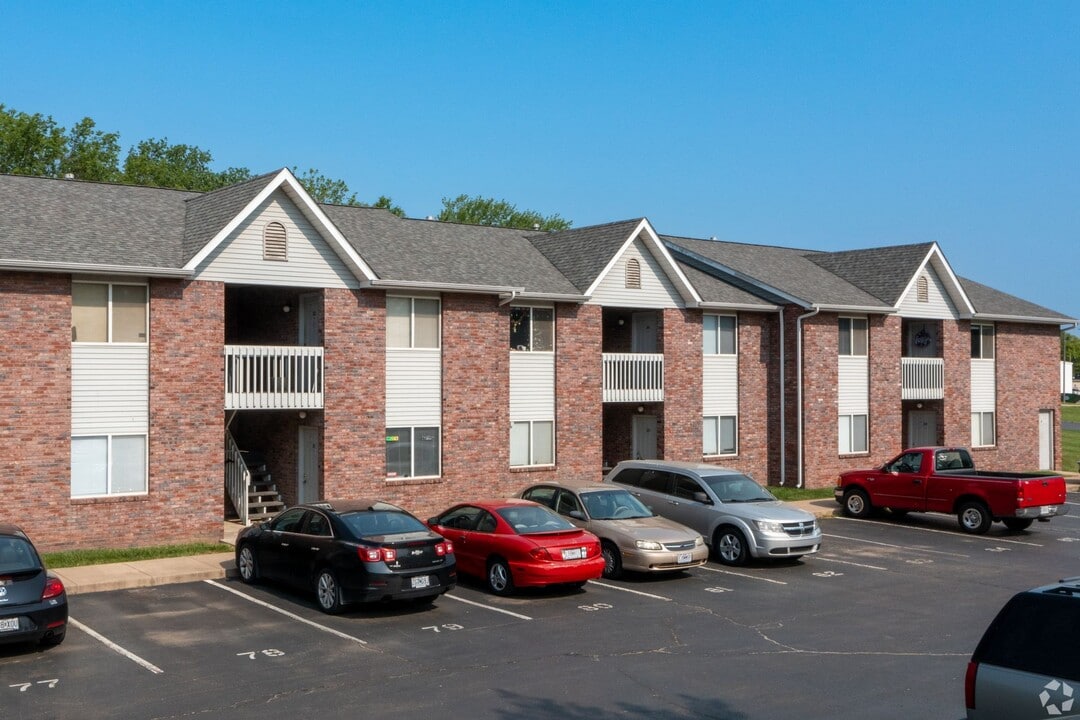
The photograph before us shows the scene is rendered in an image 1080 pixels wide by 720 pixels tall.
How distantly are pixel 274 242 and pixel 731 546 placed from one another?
10808 millimetres

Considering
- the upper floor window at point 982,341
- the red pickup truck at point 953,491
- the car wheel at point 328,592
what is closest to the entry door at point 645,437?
the red pickup truck at point 953,491

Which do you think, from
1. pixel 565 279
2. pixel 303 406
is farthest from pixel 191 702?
pixel 565 279

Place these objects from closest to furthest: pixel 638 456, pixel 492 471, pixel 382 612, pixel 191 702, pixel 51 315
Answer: pixel 191 702 → pixel 382 612 → pixel 51 315 → pixel 492 471 → pixel 638 456

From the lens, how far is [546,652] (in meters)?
12.8

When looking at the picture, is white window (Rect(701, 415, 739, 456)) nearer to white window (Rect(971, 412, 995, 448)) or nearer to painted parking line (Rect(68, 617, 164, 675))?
white window (Rect(971, 412, 995, 448))

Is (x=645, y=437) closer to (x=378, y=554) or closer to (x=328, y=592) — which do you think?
(x=328, y=592)

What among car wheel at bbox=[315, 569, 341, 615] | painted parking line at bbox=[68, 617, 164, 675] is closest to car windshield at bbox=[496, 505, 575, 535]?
car wheel at bbox=[315, 569, 341, 615]

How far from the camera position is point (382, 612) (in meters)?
15.1

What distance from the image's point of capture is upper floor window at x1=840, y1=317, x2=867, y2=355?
32438 millimetres

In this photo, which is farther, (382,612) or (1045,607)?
(382,612)

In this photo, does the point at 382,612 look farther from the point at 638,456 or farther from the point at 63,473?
the point at 638,456

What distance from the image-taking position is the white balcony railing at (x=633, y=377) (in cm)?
2762

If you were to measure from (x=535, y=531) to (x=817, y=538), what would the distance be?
6.07m

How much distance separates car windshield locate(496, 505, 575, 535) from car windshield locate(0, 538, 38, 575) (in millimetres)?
6796
